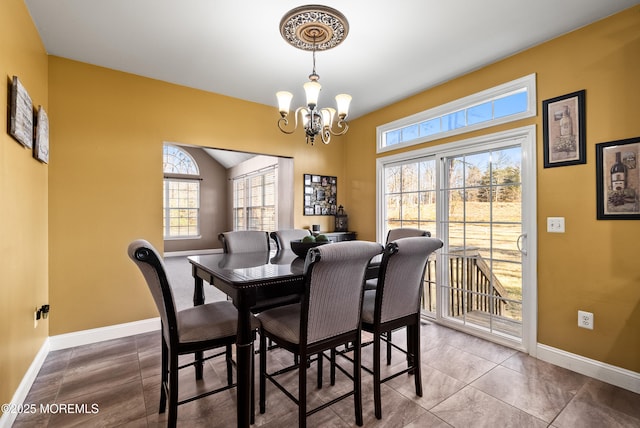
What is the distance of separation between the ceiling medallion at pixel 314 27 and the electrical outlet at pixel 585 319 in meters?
2.80

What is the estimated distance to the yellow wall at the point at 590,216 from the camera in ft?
7.05

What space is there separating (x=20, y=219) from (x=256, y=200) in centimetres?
504

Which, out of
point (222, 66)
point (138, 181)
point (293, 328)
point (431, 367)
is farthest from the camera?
point (138, 181)

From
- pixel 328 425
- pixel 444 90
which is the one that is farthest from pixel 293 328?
pixel 444 90

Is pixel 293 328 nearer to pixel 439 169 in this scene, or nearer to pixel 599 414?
pixel 599 414

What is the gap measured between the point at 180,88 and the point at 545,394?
4.30 meters

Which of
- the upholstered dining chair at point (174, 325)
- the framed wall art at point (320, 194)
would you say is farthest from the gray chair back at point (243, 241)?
the framed wall art at point (320, 194)

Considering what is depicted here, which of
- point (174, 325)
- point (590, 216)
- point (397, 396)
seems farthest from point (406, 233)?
point (174, 325)

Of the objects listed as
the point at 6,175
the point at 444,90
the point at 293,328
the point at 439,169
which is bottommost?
the point at 293,328

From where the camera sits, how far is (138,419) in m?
1.80

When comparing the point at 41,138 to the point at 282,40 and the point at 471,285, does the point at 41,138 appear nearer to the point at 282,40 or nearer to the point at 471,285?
the point at 282,40

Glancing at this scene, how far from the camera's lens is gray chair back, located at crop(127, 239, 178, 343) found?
1.41 m

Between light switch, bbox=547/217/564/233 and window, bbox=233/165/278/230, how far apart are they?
4.11m

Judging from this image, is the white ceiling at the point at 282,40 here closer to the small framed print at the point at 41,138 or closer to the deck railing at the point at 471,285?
the small framed print at the point at 41,138
